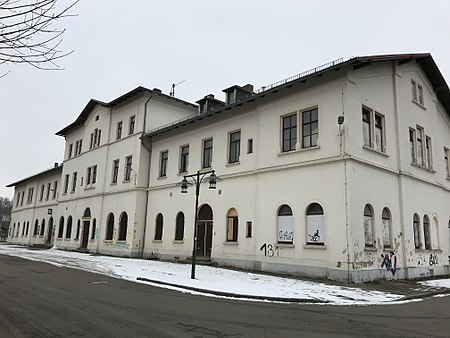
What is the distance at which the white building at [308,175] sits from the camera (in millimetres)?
16516

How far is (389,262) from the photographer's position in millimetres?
17203

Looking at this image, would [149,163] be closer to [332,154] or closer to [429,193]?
[332,154]

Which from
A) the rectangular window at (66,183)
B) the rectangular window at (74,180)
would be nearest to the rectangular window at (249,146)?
the rectangular window at (74,180)

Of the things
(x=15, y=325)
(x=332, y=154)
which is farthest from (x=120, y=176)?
(x=15, y=325)

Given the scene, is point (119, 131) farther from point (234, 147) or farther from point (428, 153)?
point (428, 153)

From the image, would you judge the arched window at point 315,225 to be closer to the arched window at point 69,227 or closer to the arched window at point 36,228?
the arched window at point 69,227

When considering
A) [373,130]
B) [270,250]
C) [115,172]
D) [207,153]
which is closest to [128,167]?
[115,172]

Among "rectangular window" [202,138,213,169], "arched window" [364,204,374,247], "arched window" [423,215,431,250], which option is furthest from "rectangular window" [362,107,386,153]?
"rectangular window" [202,138,213,169]

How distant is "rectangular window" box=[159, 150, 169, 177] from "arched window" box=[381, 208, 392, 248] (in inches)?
579

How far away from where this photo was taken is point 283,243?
17.9 meters

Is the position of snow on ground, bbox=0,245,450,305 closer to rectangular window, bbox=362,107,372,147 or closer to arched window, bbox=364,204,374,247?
arched window, bbox=364,204,374,247

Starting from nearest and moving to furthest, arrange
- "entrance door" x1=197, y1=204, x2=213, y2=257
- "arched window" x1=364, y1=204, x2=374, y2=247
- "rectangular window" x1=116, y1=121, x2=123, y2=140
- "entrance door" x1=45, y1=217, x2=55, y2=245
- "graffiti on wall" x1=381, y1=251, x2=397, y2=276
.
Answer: "arched window" x1=364, y1=204, x2=374, y2=247 < "graffiti on wall" x1=381, y1=251, x2=397, y2=276 < "entrance door" x1=197, y1=204, x2=213, y2=257 < "rectangular window" x1=116, y1=121, x2=123, y2=140 < "entrance door" x1=45, y1=217, x2=55, y2=245

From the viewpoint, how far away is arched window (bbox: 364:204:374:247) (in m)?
16.5

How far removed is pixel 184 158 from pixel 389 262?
14.0 meters
